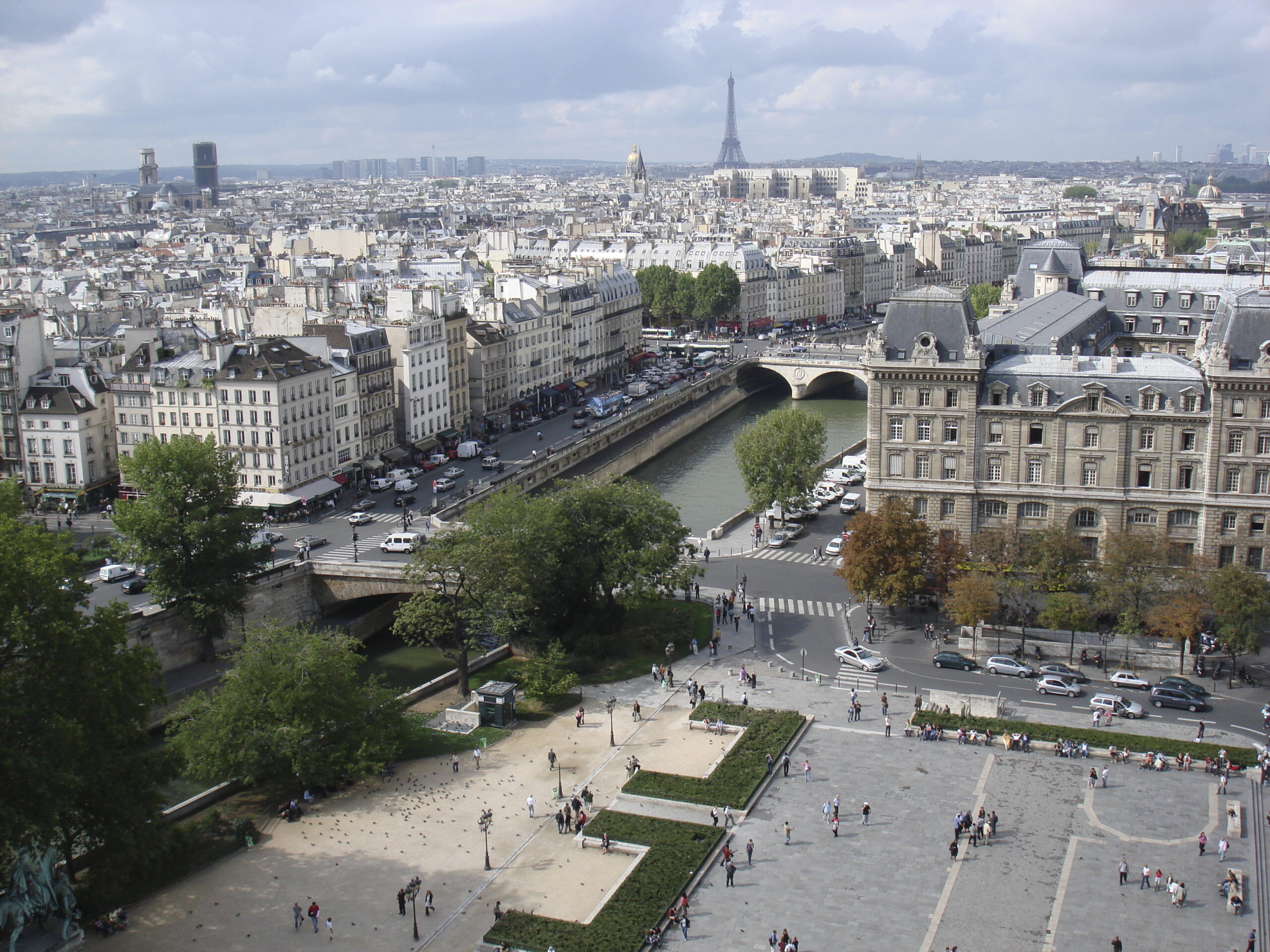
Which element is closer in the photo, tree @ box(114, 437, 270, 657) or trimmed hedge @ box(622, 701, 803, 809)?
trimmed hedge @ box(622, 701, 803, 809)

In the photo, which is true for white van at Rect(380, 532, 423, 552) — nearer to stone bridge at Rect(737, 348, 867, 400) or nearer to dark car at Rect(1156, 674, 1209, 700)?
dark car at Rect(1156, 674, 1209, 700)

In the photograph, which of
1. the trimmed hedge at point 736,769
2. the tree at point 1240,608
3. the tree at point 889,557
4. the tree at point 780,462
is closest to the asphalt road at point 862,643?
the tree at point 1240,608

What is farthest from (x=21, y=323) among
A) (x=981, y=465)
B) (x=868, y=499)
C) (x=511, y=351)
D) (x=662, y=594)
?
(x=981, y=465)

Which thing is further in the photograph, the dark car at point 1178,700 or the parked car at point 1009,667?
the parked car at point 1009,667

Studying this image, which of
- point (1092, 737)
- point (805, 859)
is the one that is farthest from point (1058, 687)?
point (805, 859)

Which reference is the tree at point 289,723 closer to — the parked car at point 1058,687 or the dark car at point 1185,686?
the parked car at point 1058,687

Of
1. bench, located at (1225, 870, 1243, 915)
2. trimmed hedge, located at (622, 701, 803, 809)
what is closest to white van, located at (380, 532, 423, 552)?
trimmed hedge, located at (622, 701, 803, 809)

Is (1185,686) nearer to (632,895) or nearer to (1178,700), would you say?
(1178,700)

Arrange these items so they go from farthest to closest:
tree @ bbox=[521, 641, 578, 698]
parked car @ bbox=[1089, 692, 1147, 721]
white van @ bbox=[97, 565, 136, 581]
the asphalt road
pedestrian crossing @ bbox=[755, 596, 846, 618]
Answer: white van @ bbox=[97, 565, 136, 581] → pedestrian crossing @ bbox=[755, 596, 846, 618] → tree @ bbox=[521, 641, 578, 698] → the asphalt road → parked car @ bbox=[1089, 692, 1147, 721]
